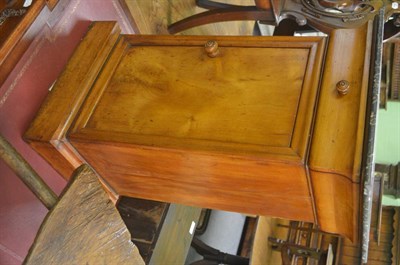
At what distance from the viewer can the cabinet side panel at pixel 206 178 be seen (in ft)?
3.83

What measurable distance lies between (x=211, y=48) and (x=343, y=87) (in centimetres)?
41

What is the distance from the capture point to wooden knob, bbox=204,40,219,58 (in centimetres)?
131

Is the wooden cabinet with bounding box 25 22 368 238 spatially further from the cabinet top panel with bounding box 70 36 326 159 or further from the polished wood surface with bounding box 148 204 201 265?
the polished wood surface with bounding box 148 204 201 265

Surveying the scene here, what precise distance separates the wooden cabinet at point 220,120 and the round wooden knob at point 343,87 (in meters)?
0.02

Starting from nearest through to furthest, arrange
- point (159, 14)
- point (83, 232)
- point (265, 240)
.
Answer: point (83, 232)
point (159, 14)
point (265, 240)

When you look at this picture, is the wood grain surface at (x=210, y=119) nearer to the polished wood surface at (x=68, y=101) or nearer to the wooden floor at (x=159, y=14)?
the polished wood surface at (x=68, y=101)

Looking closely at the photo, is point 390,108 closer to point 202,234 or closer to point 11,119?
point 202,234

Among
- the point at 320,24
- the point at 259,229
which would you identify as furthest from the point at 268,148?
the point at 259,229

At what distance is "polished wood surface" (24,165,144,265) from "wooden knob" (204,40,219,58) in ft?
1.93

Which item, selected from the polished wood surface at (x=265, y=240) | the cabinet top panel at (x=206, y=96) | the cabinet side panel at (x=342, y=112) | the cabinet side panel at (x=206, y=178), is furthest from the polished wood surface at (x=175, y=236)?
the cabinet side panel at (x=342, y=112)

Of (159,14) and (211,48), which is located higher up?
(211,48)

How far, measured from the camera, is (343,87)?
44.4 inches

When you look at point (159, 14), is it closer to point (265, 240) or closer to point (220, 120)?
point (220, 120)

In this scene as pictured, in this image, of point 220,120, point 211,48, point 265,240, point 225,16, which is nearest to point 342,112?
point 220,120
